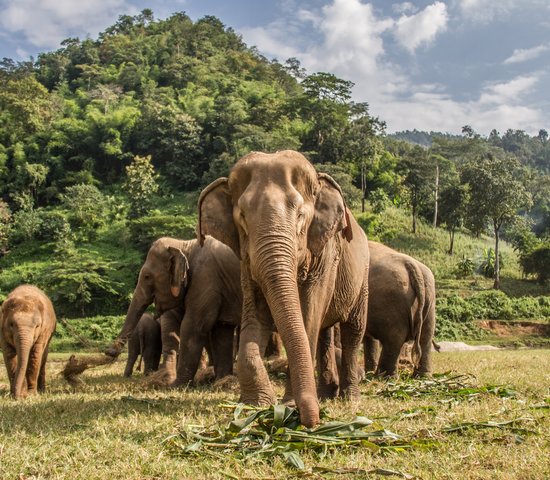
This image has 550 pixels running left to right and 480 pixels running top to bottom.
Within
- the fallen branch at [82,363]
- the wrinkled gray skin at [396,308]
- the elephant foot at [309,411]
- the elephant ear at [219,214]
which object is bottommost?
the fallen branch at [82,363]

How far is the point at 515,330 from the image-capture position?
108 ft

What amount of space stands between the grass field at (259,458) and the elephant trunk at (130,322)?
2711mm

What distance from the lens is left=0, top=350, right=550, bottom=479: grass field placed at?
381 centimetres

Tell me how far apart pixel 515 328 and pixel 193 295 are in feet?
89.9

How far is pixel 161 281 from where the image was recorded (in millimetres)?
10461

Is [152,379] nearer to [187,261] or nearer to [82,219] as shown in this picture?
[187,261]

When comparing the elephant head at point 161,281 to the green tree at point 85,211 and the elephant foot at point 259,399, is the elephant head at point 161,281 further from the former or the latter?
the green tree at point 85,211

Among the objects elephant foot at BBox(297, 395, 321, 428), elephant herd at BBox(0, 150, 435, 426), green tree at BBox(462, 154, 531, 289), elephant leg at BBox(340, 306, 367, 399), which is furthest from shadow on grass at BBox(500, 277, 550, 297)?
elephant foot at BBox(297, 395, 321, 428)

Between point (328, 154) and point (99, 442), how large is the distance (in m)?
62.1

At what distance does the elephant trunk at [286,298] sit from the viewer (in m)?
5.25

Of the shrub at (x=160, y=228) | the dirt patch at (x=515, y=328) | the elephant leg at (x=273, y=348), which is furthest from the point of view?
the shrub at (x=160, y=228)

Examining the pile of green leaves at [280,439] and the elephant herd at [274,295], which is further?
the elephant herd at [274,295]

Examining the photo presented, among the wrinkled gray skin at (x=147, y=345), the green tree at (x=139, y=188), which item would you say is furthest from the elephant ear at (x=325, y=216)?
the green tree at (x=139, y=188)

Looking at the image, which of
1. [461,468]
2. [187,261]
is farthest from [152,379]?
[461,468]
